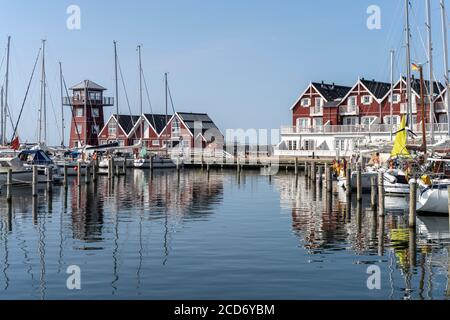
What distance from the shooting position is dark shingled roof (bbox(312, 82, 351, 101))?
334 ft

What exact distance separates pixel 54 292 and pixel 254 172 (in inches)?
2722

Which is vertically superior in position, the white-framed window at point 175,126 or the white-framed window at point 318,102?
the white-framed window at point 318,102

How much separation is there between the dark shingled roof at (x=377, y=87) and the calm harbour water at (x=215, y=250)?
50.8 meters

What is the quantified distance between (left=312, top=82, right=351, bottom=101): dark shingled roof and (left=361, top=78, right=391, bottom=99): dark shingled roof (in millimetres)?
6702

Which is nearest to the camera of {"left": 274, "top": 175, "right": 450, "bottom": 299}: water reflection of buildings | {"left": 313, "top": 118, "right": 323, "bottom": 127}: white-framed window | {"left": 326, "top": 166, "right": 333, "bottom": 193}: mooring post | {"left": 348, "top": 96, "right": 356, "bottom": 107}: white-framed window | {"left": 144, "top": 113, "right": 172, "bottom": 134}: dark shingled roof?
{"left": 274, "top": 175, "right": 450, "bottom": 299}: water reflection of buildings

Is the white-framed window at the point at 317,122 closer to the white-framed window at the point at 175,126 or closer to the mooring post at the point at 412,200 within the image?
the white-framed window at the point at 175,126

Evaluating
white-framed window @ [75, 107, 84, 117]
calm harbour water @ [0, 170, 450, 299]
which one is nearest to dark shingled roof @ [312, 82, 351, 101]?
white-framed window @ [75, 107, 84, 117]

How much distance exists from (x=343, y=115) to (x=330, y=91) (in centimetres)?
767

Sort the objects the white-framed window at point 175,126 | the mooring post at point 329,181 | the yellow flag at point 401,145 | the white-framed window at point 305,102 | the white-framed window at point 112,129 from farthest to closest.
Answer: the white-framed window at point 112,129 < the white-framed window at point 175,126 < the white-framed window at point 305,102 < the mooring post at point 329,181 < the yellow flag at point 401,145

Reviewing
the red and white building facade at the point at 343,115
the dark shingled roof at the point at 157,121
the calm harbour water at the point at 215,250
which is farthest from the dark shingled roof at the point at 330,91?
the calm harbour water at the point at 215,250

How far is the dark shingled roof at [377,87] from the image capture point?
3744 inches

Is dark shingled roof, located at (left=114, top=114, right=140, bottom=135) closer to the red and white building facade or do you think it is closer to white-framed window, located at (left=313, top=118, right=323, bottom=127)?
the red and white building facade
